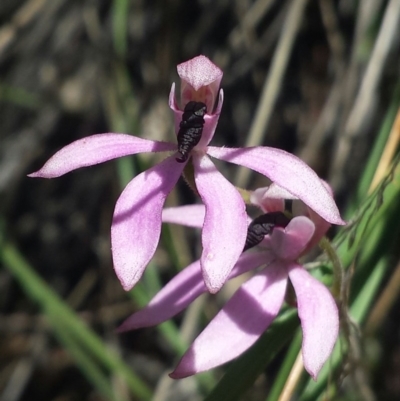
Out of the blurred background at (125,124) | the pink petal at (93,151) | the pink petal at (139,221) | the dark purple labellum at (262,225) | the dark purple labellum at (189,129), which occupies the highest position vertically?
the dark purple labellum at (189,129)

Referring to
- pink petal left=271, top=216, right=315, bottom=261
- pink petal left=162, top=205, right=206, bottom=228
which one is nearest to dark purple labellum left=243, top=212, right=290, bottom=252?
pink petal left=271, top=216, right=315, bottom=261

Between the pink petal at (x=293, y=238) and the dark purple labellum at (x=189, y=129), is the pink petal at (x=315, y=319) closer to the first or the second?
the pink petal at (x=293, y=238)

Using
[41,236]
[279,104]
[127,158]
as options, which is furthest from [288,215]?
[41,236]

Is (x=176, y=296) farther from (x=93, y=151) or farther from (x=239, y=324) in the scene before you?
(x=93, y=151)

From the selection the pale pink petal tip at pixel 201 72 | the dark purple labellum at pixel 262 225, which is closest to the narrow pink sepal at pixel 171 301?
the dark purple labellum at pixel 262 225

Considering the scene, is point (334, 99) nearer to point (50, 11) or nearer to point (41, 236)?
point (50, 11)
